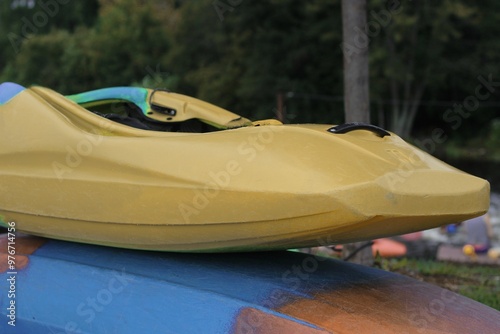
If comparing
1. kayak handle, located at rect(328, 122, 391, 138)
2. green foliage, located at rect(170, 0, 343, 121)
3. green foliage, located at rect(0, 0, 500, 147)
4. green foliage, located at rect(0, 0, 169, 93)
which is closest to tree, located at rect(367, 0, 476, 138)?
green foliage, located at rect(0, 0, 500, 147)

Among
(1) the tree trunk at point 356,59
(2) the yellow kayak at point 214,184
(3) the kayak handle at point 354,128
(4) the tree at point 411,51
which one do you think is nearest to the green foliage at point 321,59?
(4) the tree at point 411,51

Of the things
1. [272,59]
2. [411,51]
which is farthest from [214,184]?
[272,59]

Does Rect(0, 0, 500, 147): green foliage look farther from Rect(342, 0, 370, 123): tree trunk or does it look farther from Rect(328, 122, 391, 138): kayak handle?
Rect(328, 122, 391, 138): kayak handle

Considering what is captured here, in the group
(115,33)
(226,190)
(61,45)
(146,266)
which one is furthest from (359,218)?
(61,45)

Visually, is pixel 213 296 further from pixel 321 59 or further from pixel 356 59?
pixel 321 59

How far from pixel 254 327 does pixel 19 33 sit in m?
38.6

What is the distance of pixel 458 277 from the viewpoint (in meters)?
4.93

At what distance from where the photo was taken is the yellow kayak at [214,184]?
2203 mm

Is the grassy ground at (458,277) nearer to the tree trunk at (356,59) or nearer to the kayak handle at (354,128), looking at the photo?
the tree trunk at (356,59)

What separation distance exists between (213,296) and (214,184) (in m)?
0.41

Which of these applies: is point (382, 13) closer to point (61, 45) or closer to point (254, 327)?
point (61, 45)

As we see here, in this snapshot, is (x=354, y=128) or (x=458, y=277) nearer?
(x=354, y=128)

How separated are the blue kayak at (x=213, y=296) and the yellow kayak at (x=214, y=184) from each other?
0.13 meters

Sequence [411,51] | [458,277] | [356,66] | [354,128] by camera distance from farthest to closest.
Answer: [411,51] < [458,277] < [356,66] < [354,128]
